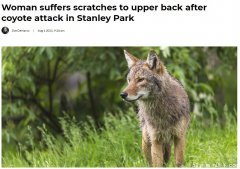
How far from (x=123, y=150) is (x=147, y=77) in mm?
1261

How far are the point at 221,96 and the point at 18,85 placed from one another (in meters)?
3.58

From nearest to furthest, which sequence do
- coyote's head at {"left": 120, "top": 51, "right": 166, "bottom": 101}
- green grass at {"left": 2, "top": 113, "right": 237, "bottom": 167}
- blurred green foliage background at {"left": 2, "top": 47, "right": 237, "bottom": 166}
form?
coyote's head at {"left": 120, "top": 51, "right": 166, "bottom": 101} → green grass at {"left": 2, "top": 113, "right": 237, "bottom": 167} → blurred green foliage background at {"left": 2, "top": 47, "right": 237, "bottom": 166}

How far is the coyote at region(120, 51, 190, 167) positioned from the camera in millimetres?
7223

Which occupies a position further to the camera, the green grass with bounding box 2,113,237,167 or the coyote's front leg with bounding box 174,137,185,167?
the green grass with bounding box 2,113,237,167

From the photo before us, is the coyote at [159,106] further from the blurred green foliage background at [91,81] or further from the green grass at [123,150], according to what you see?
the blurred green foliage background at [91,81]

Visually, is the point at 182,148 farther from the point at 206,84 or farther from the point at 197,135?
the point at 206,84

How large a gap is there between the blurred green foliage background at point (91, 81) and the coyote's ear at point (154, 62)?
2.44 m

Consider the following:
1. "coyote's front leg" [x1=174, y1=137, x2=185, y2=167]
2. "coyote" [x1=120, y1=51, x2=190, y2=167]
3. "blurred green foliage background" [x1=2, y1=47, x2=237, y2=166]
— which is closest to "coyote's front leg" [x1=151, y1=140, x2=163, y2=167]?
"coyote" [x1=120, y1=51, x2=190, y2=167]

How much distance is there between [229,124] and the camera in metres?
9.19

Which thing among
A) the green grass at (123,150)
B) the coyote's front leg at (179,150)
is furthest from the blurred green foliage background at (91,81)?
the coyote's front leg at (179,150)

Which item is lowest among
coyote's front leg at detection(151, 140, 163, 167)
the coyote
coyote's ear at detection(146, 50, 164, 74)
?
coyote's front leg at detection(151, 140, 163, 167)

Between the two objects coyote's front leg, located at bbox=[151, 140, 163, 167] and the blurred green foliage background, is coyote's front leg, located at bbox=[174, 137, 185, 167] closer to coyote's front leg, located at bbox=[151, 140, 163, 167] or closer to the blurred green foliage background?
coyote's front leg, located at bbox=[151, 140, 163, 167]

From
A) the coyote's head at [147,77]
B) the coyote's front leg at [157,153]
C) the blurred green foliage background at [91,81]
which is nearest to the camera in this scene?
the coyote's head at [147,77]

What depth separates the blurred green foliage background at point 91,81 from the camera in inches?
416
